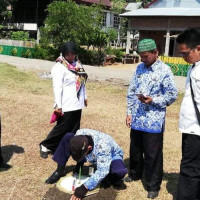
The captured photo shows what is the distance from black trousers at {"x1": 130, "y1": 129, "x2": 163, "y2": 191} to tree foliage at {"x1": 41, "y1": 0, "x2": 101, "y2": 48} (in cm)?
1693

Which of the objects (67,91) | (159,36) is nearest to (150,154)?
(67,91)

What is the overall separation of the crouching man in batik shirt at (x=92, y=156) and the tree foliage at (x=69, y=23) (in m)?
17.0

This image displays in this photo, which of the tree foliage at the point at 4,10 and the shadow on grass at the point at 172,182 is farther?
the tree foliage at the point at 4,10

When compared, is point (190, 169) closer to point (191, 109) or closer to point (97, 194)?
point (191, 109)

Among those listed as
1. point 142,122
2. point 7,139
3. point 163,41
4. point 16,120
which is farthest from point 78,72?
point 163,41

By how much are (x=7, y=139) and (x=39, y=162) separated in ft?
4.11

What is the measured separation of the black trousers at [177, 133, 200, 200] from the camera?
10.0 feet

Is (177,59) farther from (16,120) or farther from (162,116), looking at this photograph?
(162,116)

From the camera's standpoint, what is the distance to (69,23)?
20.1 meters

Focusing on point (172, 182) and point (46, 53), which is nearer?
point (172, 182)

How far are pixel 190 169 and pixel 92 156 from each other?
1051 mm

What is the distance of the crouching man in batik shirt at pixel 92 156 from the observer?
3216 mm

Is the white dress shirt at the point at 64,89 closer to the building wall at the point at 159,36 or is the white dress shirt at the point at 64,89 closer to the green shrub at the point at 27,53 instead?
the green shrub at the point at 27,53

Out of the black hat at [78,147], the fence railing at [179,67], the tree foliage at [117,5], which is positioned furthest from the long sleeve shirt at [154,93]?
the tree foliage at [117,5]
